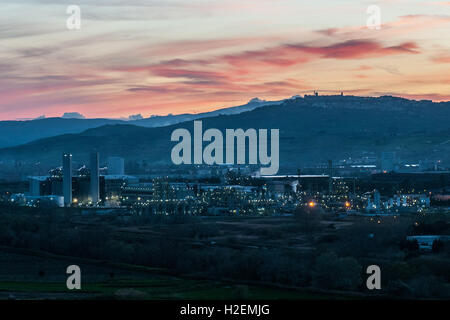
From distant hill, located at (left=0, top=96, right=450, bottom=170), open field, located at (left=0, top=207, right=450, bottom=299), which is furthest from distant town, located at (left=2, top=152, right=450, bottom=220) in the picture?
distant hill, located at (left=0, top=96, right=450, bottom=170)

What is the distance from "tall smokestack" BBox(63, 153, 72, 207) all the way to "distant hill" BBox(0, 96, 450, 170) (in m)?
63.3

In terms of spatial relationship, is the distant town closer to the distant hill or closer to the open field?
the open field

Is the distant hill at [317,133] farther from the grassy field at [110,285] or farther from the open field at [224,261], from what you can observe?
the grassy field at [110,285]

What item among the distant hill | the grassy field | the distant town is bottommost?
the grassy field

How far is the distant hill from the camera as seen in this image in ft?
419

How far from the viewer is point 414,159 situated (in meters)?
114

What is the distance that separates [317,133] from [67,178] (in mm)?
92475

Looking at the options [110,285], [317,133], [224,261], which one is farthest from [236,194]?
[317,133]

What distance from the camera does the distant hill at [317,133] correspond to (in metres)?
128

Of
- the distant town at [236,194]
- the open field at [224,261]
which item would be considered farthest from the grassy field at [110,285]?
the distant town at [236,194]

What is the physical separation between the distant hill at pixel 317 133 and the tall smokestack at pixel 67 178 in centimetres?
6330

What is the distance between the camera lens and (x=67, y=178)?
5875cm
